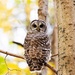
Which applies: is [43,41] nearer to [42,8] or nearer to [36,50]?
[36,50]

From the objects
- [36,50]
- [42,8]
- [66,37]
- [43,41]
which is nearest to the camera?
[66,37]

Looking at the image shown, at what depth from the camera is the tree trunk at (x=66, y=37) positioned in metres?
1.20

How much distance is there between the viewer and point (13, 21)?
6090mm

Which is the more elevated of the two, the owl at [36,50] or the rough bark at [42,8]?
the rough bark at [42,8]

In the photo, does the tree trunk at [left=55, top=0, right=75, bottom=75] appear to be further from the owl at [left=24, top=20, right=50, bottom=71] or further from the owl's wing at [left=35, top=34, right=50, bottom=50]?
the owl's wing at [left=35, top=34, right=50, bottom=50]

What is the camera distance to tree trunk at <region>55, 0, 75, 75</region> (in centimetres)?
120

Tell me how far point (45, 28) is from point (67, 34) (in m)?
1.95

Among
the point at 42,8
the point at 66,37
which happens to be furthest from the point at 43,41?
the point at 66,37

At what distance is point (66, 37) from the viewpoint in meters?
1.23

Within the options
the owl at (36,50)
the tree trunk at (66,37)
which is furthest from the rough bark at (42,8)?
the tree trunk at (66,37)

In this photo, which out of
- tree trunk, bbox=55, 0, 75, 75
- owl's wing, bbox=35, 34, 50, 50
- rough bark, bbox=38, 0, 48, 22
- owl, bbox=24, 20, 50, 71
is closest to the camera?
tree trunk, bbox=55, 0, 75, 75

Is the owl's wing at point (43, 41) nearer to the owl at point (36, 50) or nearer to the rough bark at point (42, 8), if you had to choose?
the owl at point (36, 50)

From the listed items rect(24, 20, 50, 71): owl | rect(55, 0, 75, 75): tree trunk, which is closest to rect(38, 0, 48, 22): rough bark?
rect(24, 20, 50, 71): owl

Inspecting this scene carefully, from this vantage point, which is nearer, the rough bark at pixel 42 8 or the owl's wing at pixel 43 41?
the rough bark at pixel 42 8
